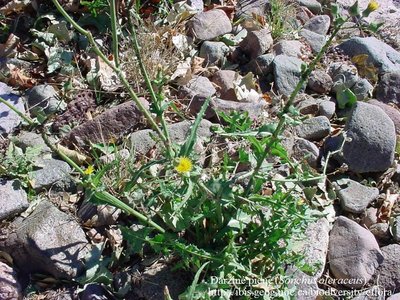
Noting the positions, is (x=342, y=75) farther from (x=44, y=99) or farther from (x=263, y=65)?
(x=44, y=99)

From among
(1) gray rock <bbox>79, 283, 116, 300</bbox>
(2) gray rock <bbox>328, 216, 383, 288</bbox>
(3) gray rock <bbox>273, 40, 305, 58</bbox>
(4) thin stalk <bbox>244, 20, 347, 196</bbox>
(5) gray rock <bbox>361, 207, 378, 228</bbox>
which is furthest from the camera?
(3) gray rock <bbox>273, 40, 305, 58</bbox>

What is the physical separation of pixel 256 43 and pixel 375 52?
0.87m

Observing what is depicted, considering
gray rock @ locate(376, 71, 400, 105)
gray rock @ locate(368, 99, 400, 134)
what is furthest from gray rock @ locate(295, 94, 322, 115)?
gray rock @ locate(376, 71, 400, 105)

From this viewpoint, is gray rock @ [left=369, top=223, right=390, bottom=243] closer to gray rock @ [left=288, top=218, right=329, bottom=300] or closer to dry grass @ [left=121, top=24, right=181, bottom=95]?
gray rock @ [left=288, top=218, right=329, bottom=300]

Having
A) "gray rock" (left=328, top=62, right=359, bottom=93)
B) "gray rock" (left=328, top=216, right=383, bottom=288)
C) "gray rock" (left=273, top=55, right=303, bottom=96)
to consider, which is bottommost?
"gray rock" (left=328, top=216, right=383, bottom=288)

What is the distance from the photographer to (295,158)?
3463 millimetres

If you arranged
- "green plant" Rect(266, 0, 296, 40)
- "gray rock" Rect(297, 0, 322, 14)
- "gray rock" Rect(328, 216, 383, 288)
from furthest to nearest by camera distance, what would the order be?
"gray rock" Rect(297, 0, 322, 14)
"green plant" Rect(266, 0, 296, 40)
"gray rock" Rect(328, 216, 383, 288)

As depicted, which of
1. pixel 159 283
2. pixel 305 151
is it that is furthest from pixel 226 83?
pixel 159 283

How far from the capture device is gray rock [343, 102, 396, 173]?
3.47m

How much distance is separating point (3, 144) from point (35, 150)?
235 millimetres

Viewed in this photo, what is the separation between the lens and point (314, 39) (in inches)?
174

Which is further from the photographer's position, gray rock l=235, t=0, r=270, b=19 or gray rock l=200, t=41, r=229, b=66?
gray rock l=235, t=0, r=270, b=19

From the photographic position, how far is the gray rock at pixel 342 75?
12.9 feet

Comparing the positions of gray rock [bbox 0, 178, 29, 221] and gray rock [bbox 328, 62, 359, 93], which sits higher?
gray rock [bbox 0, 178, 29, 221]
